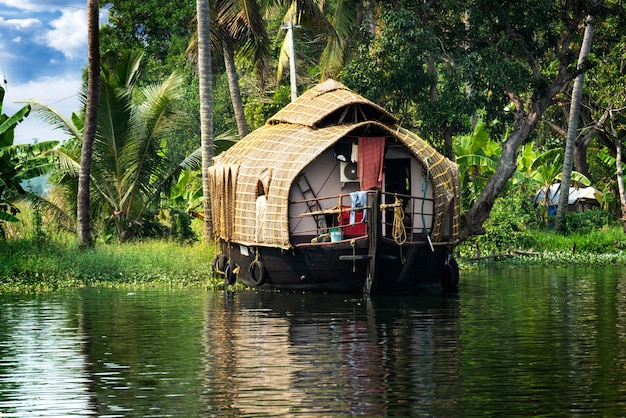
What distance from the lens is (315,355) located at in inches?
520

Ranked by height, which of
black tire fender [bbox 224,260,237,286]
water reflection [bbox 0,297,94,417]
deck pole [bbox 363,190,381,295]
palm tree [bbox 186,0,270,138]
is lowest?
water reflection [bbox 0,297,94,417]

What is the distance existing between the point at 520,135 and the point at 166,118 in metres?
9.63

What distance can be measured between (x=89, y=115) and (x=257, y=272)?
21.1 ft

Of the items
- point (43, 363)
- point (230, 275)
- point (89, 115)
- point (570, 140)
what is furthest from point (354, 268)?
point (570, 140)

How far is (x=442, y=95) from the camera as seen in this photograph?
30.4 meters

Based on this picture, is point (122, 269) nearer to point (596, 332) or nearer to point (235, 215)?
point (235, 215)

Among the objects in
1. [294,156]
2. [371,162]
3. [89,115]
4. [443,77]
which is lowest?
[371,162]

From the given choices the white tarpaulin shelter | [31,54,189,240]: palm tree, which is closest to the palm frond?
[31,54,189,240]: palm tree

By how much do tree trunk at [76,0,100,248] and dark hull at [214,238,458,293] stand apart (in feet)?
18.6

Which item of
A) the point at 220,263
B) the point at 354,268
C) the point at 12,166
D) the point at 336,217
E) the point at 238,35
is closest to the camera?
the point at 354,268

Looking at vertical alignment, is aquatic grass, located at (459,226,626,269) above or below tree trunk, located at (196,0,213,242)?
below

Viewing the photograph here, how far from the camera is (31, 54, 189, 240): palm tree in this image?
28531 millimetres

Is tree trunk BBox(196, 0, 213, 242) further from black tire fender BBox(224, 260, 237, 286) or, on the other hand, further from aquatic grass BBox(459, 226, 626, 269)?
aquatic grass BBox(459, 226, 626, 269)

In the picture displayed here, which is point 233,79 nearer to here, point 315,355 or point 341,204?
point 341,204
